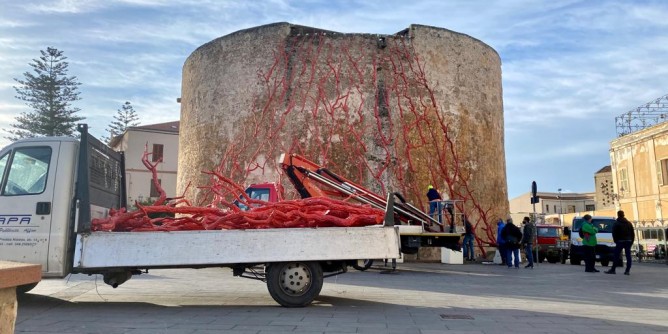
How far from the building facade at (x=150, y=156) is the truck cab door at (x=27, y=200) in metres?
37.4

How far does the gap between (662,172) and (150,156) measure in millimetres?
39364

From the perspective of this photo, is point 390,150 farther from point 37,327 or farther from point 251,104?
point 37,327

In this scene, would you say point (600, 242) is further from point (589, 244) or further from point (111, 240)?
point (111, 240)

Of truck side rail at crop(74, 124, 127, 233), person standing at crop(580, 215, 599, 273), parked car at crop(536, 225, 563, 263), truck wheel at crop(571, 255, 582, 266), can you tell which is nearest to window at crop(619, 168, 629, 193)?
parked car at crop(536, 225, 563, 263)

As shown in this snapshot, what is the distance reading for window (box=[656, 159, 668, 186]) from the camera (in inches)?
1160

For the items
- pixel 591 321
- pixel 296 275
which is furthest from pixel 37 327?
pixel 591 321

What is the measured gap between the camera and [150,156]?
45562mm

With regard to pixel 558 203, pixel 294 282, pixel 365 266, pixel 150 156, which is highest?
pixel 150 156

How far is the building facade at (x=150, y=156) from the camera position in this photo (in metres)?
44.2

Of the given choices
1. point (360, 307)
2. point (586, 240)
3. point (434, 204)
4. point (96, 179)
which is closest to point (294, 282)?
point (360, 307)

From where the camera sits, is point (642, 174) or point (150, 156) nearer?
point (642, 174)

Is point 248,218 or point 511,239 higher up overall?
point 248,218

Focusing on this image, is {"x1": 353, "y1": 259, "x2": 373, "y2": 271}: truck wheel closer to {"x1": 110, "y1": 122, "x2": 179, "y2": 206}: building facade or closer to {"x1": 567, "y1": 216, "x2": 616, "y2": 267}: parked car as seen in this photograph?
{"x1": 567, "y1": 216, "x2": 616, "y2": 267}: parked car

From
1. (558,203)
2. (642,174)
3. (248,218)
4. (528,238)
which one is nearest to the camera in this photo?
(248,218)
